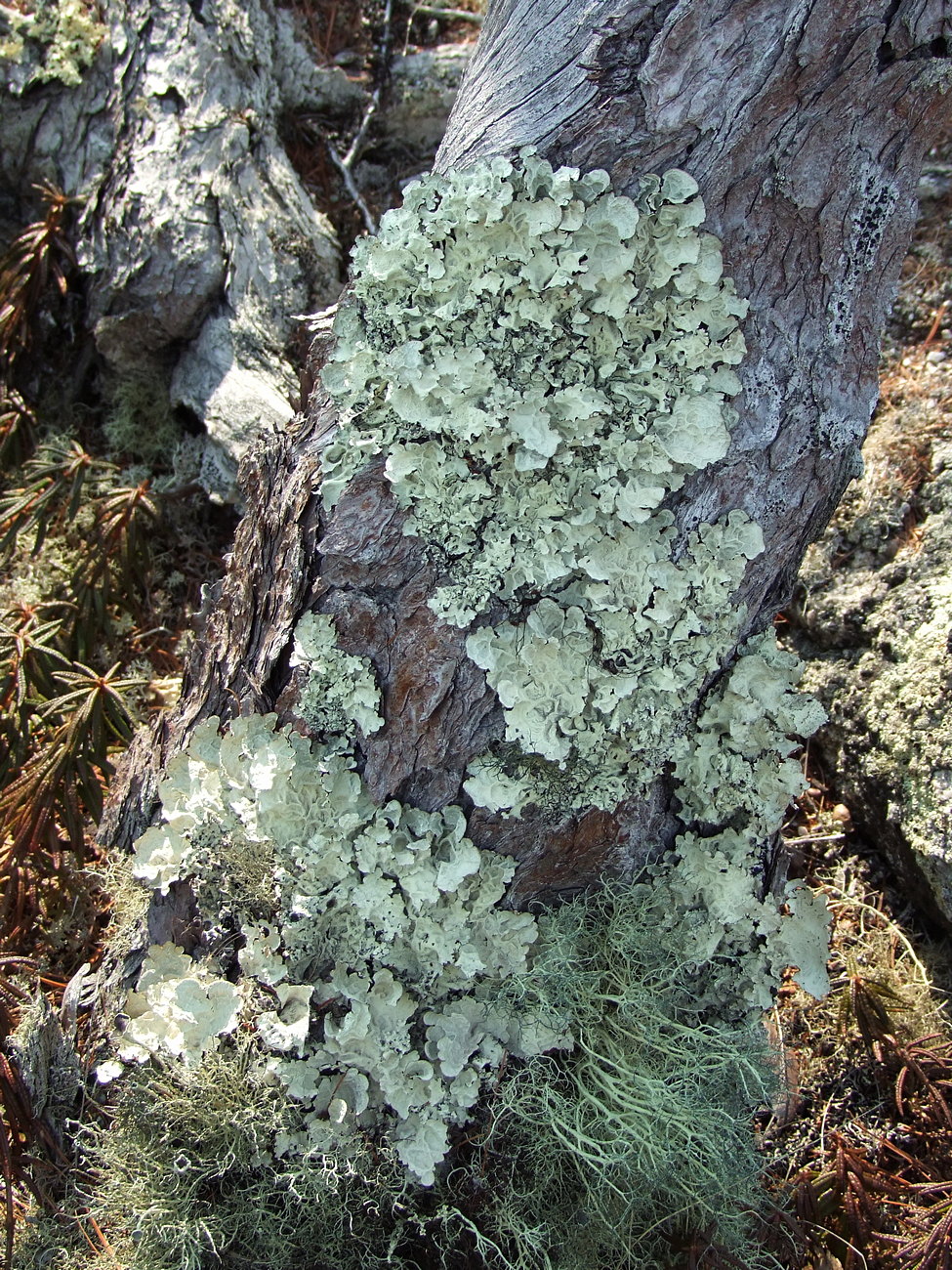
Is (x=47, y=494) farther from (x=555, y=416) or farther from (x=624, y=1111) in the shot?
(x=624, y=1111)

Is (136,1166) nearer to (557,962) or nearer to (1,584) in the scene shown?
(557,962)

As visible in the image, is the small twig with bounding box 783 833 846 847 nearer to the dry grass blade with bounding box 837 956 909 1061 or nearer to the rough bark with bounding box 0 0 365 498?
the dry grass blade with bounding box 837 956 909 1061

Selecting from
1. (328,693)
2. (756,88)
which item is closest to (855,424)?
(756,88)

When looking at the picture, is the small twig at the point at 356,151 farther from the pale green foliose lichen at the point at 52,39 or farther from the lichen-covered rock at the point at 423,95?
the pale green foliose lichen at the point at 52,39

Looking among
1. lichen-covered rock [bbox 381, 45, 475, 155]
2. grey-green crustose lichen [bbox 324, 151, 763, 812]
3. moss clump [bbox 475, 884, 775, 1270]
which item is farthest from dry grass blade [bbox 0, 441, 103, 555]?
moss clump [bbox 475, 884, 775, 1270]

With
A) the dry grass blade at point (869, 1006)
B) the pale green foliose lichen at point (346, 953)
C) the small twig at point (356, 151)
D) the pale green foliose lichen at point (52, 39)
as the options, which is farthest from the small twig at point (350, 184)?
the dry grass blade at point (869, 1006)

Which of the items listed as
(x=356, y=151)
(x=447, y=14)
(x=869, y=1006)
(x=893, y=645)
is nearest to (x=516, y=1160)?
(x=869, y=1006)
